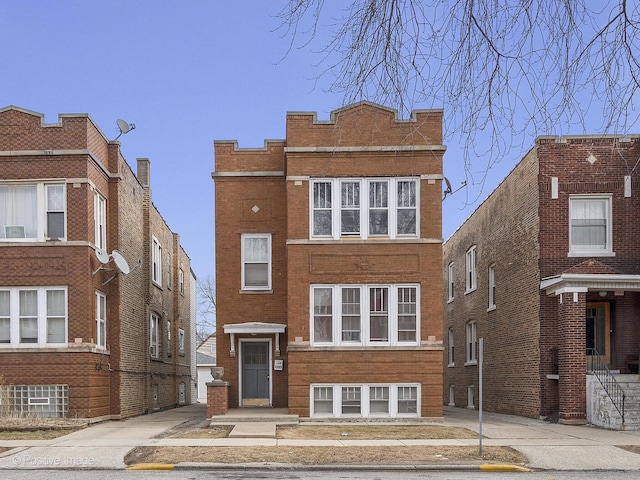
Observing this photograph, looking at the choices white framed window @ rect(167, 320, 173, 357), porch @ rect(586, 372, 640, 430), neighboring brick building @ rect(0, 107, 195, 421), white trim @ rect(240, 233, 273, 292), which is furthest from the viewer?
white framed window @ rect(167, 320, 173, 357)

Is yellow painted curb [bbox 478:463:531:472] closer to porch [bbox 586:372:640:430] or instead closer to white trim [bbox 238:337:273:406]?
porch [bbox 586:372:640:430]

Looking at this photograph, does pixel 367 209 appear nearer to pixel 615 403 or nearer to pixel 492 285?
pixel 615 403

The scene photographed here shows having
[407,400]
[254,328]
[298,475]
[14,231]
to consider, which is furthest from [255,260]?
[298,475]

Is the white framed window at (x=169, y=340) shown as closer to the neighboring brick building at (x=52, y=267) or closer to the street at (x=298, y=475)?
the neighboring brick building at (x=52, y=267)

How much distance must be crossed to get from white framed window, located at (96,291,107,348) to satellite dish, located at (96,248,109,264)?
1.14m

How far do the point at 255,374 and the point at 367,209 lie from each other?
6.83 meters

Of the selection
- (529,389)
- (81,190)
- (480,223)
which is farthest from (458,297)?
(81,190)

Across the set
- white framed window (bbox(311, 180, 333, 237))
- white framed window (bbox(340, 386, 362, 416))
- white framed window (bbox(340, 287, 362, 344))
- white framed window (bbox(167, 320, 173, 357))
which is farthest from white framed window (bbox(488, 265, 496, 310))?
white framed window (bbox(167, 320, 173, 357))

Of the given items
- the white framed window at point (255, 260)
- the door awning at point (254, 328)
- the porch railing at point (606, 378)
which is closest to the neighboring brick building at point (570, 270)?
the porch railing at point (606, 378)

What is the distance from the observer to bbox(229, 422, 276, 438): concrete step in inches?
697

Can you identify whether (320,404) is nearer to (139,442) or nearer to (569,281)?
(139,442)

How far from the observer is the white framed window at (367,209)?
22.1 meters

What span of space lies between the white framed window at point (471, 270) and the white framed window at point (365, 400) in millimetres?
10661

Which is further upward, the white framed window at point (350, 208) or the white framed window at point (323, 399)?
the white framed window at point (350, 208)
